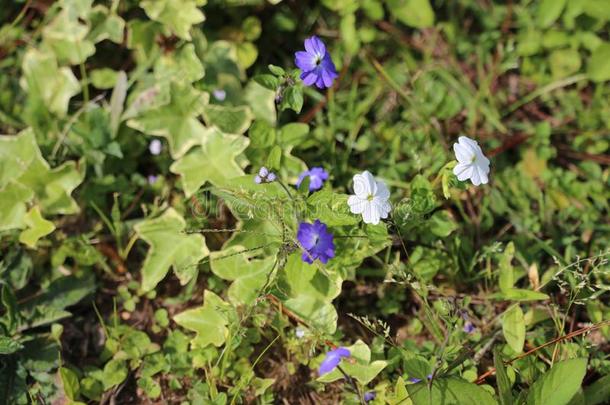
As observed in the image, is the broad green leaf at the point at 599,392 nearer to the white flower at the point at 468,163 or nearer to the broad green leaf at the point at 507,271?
the broad green leaf at the point at 507,271

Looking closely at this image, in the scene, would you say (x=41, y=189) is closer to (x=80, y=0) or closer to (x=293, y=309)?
(x=80, y=0)

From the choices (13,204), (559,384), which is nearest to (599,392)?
(559,384)

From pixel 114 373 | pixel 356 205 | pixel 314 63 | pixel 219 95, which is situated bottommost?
pixel 114 373

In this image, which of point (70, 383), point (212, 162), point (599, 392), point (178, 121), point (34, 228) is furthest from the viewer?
point (178, 121)

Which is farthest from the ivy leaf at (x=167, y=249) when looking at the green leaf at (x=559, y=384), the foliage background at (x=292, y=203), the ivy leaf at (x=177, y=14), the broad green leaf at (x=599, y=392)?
the broad green leaf at (x=599, y=392)

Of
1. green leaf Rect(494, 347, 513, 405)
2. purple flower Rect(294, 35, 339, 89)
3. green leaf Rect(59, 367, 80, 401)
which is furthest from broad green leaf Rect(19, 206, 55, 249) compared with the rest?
green leaf Rect(494, 347, 513, 405)

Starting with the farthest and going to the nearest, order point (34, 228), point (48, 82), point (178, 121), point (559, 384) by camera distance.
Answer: point (48, 82) → point (178, 121) → point (34, 228) → point (559, 384)

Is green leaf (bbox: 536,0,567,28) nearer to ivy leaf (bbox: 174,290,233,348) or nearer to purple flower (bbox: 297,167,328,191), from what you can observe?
purple flower (bbox: 297,167,328,191)

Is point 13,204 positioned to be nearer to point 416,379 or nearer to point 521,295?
point 416,379
